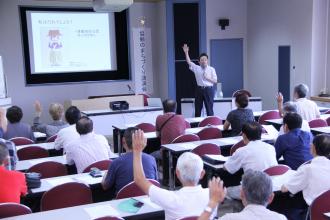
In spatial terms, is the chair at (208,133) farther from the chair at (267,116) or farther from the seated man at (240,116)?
the chair at (267,116)

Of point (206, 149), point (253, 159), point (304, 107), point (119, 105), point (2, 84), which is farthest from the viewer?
point (2, 84)

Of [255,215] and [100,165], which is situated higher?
[255,215]

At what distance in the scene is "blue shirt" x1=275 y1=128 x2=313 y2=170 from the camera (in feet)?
13.6

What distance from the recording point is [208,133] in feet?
18.9

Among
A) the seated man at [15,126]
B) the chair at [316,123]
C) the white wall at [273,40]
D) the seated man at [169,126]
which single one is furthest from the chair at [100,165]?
the white wall at [273,40]

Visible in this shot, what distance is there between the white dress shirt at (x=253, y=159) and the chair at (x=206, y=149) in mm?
849

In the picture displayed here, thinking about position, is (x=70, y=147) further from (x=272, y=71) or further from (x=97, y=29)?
(x=272, y=71)

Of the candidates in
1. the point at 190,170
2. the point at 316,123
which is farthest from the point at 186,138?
the point at 190,170

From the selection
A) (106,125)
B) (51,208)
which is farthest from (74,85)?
(51,208)

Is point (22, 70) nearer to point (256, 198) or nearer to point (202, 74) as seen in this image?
point (202, 74)

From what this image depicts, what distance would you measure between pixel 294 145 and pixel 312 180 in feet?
3.39

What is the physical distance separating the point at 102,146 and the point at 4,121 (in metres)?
1.58

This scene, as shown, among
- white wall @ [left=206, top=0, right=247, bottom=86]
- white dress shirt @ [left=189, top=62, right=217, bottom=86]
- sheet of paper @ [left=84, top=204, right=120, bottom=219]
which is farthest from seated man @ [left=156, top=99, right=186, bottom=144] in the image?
white wall @ [left=206, top=0, right=247, bottom=86]

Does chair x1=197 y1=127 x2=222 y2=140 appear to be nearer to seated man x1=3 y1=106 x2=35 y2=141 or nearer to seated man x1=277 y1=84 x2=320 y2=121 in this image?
seated man x1=277 y1=84 x2=320 y2=121
